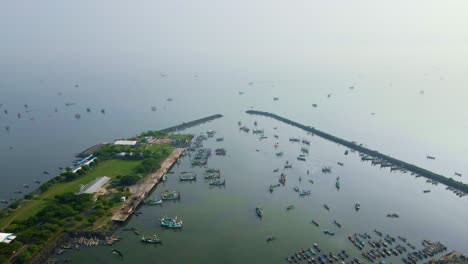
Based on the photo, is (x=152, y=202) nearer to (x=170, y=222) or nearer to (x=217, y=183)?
(x=170, y=222)

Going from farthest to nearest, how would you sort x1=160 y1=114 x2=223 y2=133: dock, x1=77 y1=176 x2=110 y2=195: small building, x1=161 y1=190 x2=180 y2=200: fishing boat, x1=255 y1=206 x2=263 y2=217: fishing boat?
x1=160 y1=114 x2=223 y2=133: dock → x1=161 y1=190 x2=180 y2=200: fishing boat → x1=77 y1=176 x2=110 y2=195: small building → x1=255 y1=206 x2=263 y2=217: fishing boat

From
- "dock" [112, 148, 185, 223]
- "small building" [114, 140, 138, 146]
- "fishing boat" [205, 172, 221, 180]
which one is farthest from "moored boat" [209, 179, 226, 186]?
"small building" [114, 140, 138, 146]

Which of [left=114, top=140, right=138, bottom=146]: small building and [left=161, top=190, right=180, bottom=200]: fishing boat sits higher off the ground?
[left=114, top=140, right=138, bottom=146]: small building

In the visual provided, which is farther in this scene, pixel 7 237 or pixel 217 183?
pixel 217 183

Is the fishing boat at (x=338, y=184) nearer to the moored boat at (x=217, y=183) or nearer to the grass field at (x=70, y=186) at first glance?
the moored boat at (x=217, y=183)

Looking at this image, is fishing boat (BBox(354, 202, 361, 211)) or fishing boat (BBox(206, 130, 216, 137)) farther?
fishing boat (BBox(206, 130, 216, 137))

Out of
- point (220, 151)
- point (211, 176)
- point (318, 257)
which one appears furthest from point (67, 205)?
point (220, 151)

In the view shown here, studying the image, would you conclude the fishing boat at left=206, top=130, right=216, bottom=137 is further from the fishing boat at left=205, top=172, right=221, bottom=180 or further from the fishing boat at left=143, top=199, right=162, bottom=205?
the fishing boat at left=143, top=199, right=162, bottom=205
